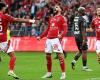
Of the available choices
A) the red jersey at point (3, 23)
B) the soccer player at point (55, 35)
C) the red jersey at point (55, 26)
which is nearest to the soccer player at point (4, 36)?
the red jersey at point (3, 23)

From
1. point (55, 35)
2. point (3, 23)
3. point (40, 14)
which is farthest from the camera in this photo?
point (40, 14)

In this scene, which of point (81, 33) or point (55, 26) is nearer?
point (55, 26)

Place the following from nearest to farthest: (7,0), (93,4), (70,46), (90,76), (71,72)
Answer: (90,76)
(71,72)
(70,46)
(93,4)
(7,0)

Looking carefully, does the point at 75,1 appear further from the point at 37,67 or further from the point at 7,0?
the point at 37,67

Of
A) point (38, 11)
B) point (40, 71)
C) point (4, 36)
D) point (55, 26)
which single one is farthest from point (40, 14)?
point (4, 36)

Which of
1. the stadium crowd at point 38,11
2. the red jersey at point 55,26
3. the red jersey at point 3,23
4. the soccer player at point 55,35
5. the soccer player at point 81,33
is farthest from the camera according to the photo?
the stadium crowd at point 38,11

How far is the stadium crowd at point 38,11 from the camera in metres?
34.8

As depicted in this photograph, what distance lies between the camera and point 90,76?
19141 mm

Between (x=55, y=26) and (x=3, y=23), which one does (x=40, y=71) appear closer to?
(x=55, y=26)

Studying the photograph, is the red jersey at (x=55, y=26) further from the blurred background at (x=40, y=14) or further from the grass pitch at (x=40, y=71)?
the blurred background at (x=40, y=14)

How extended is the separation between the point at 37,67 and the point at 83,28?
2869mm

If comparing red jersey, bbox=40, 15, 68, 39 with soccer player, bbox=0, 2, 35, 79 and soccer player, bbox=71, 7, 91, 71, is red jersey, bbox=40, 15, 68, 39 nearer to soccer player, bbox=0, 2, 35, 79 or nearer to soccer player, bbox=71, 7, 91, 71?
soccer player, bbox=0, 2, 35, 79

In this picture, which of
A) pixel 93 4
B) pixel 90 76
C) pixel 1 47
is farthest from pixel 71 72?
pixel 93 4

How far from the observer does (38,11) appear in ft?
127
